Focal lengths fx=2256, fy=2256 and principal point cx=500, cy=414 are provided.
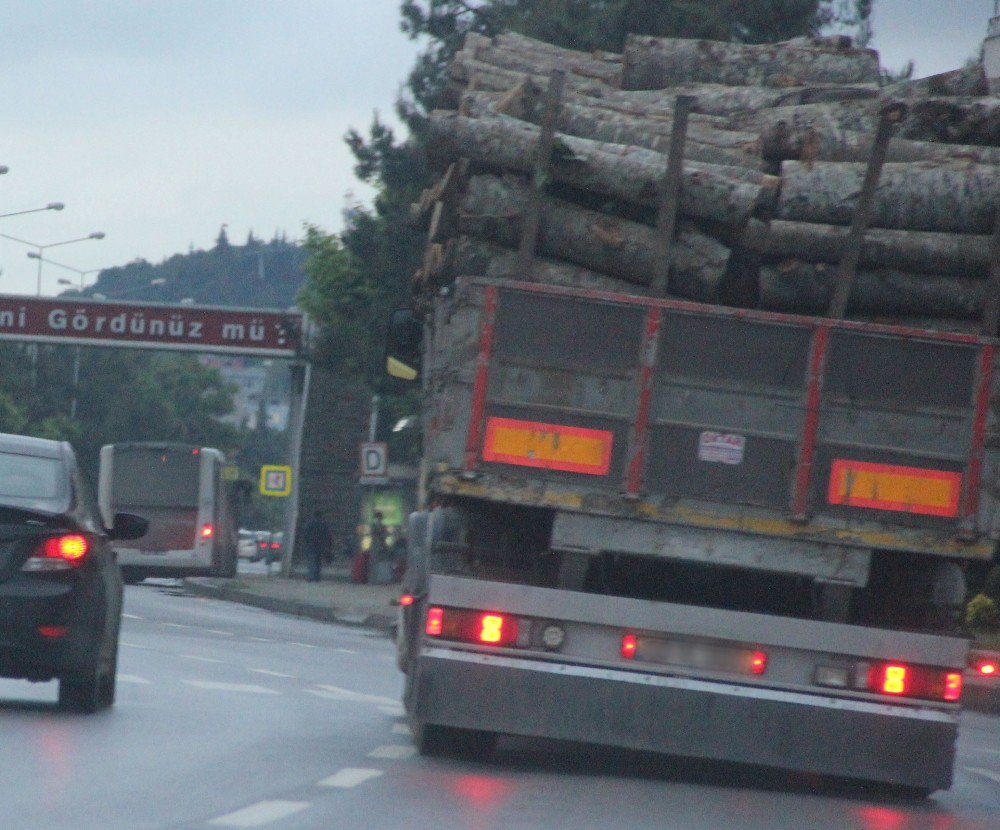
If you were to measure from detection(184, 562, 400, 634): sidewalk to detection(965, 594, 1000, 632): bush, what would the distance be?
7.23m

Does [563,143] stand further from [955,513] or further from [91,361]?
[91,361]

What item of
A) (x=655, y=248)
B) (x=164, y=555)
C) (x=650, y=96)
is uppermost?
(x=650, y=96)

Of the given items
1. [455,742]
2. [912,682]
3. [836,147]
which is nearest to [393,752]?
[455,742]

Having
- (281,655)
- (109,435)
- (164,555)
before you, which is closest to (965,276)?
(281,655)

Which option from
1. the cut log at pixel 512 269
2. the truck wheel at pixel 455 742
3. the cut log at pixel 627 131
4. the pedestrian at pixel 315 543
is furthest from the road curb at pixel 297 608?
the cut log at pixel 512 269

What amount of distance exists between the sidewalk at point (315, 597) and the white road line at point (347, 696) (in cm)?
1196

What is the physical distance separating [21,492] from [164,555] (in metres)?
33.0

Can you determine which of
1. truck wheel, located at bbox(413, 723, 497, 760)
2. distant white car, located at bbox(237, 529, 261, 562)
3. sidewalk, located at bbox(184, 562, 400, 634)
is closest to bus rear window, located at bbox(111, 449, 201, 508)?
sidewalk, located at bbox(184, 562, 400, 634)

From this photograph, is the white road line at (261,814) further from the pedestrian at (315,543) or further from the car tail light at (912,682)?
the pedestrian at (315,543)

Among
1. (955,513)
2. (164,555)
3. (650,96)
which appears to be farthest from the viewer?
(164,555)

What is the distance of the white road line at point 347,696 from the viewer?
15414mm

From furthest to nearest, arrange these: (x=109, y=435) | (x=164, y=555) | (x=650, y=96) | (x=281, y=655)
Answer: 1. (x=109, y=435)
2. (x=164, y=555)
3. (x=281, y=655)
4. (x=650, y=96)

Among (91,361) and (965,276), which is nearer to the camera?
(965,276)

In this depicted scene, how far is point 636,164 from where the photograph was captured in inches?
419
